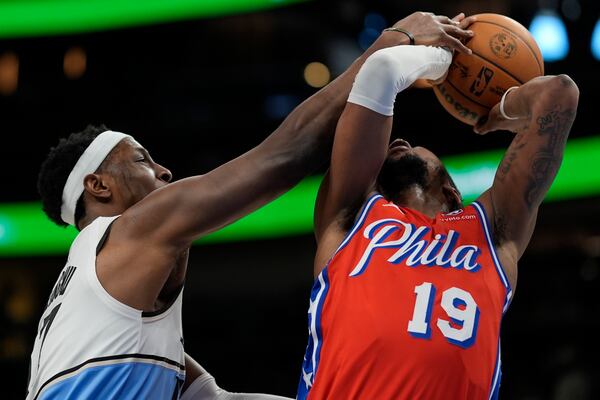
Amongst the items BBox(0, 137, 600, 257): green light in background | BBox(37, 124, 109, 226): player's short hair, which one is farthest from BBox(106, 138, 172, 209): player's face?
BBox(0, 137, 600, 257): green light in background

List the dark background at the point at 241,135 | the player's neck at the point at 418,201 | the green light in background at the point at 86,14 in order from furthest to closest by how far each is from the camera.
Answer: the green light in background at the point at 86,14 < the dark background at the point at 241,135 < the player's neck at the point at 418,201

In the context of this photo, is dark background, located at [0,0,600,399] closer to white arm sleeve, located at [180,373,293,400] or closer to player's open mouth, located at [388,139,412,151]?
white arm sleeve, located at [180,373,293,400]

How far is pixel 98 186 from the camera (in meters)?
3.58

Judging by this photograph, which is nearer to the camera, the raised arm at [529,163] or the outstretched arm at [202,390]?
the raised arm at [529,163]

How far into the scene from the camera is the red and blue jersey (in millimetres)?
2756

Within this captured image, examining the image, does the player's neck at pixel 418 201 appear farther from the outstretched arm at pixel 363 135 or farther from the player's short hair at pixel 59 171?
the player's short hair at pixel 59 171

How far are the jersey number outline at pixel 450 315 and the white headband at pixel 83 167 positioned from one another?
4.99 ft

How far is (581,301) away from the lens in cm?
1174

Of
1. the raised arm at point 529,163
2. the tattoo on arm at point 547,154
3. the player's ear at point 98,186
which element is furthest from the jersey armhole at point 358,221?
the player's ear at point 98,186

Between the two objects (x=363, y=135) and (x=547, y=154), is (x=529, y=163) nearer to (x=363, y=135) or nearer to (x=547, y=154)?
(x=547, y=154)

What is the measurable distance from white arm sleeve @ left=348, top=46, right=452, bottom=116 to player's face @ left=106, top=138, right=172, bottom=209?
104 centimetres

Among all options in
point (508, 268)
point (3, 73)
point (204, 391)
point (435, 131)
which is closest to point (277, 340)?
point (435, 131)

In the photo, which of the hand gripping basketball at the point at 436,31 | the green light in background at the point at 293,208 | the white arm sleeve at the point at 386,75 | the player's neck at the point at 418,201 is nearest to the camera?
the white arm sleeve at the point at 386,75

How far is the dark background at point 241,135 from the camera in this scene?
12008 mm
